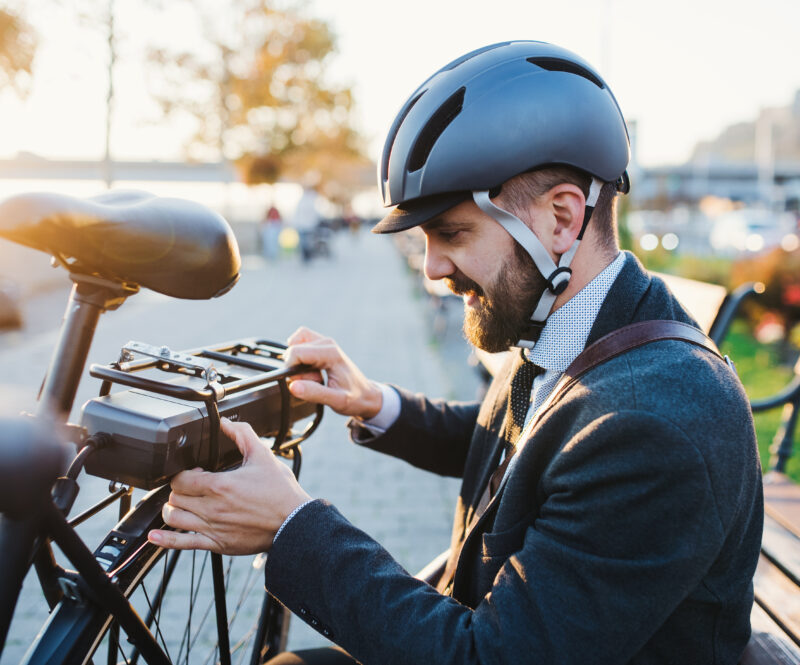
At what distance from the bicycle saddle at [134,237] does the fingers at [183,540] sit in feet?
1.56

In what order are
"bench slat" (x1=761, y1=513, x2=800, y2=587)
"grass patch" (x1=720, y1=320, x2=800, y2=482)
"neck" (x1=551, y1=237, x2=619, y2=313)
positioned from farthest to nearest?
"grass patch" (x1=720, y1=320, x2=800, y2=482) → "bench slat" (x1=761, y1=513, x2=800, y2=587) → "neck" (x1=551, y1=237, x2=619, y2=313)

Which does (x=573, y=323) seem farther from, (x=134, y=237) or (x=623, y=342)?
(x=134, y=237)

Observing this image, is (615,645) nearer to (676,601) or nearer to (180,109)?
(676,601)

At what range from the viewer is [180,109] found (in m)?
24.9

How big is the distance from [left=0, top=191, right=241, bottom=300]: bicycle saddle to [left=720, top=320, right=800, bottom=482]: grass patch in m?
4.89

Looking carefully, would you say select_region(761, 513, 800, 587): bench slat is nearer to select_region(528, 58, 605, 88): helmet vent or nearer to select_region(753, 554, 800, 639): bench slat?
select_region(753, 554, 800, 639): bench slat

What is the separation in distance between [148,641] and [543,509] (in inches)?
33.1

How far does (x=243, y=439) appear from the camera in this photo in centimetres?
146

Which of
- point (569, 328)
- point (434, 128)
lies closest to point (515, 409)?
point (569, 328)

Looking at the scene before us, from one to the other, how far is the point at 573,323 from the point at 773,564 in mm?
1130

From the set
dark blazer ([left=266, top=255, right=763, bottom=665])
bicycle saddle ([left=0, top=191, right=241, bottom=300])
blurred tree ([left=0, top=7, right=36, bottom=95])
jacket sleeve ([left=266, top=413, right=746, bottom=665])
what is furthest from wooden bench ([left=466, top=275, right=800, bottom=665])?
blurred tree ([left=0, top=7, right=36, bottom=95])

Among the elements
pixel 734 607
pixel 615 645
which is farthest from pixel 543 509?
pixel 734 607

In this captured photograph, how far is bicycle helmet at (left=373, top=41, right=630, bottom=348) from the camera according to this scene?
5.31 ft

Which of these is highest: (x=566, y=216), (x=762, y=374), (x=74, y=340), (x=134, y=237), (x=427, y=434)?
(x=566, y=216)
